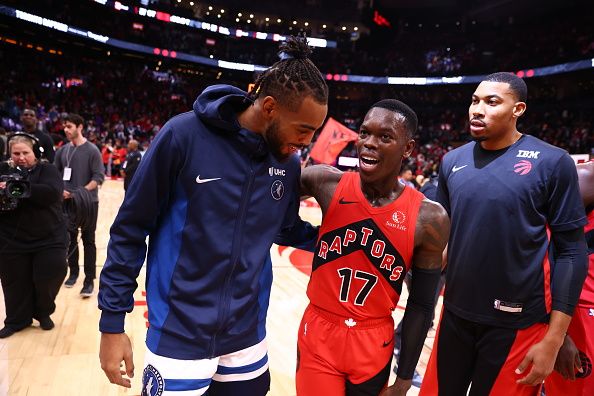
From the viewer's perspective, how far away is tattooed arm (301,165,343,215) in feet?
6.33

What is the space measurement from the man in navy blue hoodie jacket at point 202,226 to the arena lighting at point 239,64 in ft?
65.4

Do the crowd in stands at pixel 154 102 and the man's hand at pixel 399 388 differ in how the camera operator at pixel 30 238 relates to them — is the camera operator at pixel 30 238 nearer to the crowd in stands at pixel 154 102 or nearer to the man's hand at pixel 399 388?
the man's hand at pixel 399 388

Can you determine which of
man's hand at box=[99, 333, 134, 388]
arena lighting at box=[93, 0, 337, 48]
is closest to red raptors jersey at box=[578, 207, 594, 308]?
man's hand at box=[99, 333, 134, 388]

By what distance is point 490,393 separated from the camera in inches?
76.2

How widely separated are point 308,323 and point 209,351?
1.70 ft

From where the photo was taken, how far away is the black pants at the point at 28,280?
3.71 m

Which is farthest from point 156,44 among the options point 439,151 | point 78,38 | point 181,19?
point 439,151

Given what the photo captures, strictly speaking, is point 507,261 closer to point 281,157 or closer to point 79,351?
point 281,157

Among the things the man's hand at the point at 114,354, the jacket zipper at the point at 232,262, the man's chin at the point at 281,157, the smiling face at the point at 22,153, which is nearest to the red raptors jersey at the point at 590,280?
the man's chin at the point at 281,157

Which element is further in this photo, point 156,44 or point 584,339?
point 156,44

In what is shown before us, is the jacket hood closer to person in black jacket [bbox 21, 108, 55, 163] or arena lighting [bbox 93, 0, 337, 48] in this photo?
person in black jacket [bbox 21, 108, 55, 163]

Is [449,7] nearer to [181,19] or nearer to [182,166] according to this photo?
[181,19]

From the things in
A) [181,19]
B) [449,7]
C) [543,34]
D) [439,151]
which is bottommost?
[439,151]

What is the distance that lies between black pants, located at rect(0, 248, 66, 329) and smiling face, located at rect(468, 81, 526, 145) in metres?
→ 3.53
